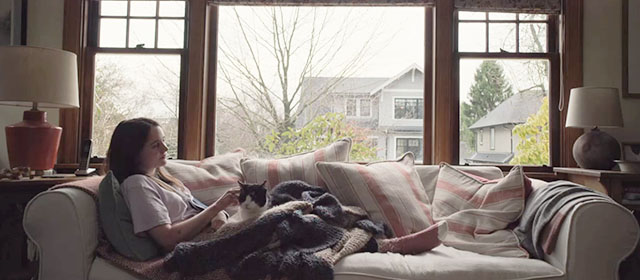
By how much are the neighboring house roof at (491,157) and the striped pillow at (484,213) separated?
31.1 inches

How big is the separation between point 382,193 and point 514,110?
1.44 meters

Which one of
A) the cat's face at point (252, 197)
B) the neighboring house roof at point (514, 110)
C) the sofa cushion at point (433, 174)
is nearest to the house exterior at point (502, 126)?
the neighboring house roof at point (514, 110)

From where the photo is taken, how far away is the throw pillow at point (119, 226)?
5.17 ft

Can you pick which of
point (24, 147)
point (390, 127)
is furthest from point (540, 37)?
point (24, 147)

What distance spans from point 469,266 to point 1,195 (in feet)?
7.53

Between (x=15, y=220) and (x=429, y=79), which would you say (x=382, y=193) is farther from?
(x=15, y=220)

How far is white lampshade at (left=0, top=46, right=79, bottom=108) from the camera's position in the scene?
2.22 m

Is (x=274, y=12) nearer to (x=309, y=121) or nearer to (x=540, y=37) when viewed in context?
(x=309, y=121)

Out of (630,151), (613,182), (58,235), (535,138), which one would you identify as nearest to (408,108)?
(535,138)

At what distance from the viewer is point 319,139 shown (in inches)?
118

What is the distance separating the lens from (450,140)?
2.90 meters

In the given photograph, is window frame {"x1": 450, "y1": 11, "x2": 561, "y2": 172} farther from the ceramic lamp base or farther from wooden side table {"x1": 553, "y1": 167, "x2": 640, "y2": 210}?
wooden side table {"x1": 553, "y1": 167, "x2": 640, "y2": 210}

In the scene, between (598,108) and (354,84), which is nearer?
(598,108)

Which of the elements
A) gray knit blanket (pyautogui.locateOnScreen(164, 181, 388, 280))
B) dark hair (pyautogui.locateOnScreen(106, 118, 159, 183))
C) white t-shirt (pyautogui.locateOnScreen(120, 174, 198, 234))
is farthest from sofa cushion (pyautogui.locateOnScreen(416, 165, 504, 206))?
dark hair (pyautogui.locateOnScreen(106, 118, 159, 183))
